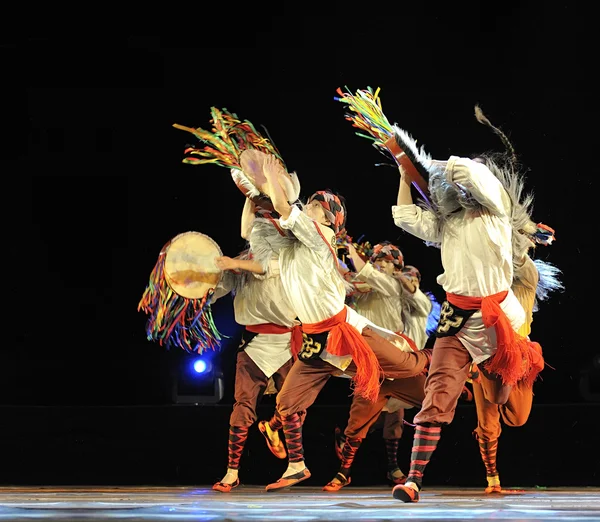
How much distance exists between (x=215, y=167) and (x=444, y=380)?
3149 mm

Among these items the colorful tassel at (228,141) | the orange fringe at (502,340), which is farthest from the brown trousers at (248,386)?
the orange fringe at (502,340)

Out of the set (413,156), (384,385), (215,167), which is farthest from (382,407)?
(215,167)

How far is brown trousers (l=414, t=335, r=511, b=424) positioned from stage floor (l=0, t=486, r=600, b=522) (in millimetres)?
331

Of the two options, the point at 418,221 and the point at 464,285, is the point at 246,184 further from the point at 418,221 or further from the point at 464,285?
the point at 464,285

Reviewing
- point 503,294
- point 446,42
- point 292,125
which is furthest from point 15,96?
point 503,294

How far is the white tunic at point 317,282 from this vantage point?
161 inches

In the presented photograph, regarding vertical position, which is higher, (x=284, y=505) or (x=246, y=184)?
(x=246, y=184)

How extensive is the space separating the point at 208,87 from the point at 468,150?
1.73m

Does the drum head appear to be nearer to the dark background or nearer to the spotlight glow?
the dark background

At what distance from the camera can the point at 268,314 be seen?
4703 mm

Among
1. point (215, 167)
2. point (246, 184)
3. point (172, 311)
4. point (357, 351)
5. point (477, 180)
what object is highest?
point (215, 167)

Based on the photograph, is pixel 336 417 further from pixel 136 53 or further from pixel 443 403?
pixel 136 53

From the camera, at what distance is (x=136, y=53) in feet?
20.6

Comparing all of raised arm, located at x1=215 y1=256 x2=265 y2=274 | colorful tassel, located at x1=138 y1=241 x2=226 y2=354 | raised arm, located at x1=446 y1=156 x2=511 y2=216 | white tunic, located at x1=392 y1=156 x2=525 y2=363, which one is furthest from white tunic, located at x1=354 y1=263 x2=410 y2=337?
raised arm, located at x1=446 y1=156 x2=511 y2=216
